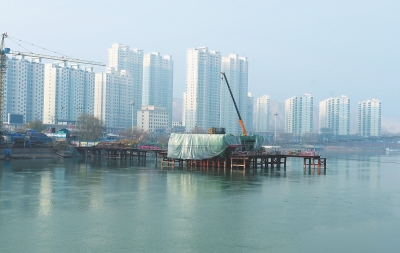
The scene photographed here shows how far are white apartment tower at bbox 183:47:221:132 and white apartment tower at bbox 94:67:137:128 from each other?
18.2 m

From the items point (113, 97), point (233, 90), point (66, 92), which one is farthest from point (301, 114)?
point (66, 92)

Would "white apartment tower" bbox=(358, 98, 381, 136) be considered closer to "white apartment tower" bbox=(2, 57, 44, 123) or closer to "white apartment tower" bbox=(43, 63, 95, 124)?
"white apartment tower" bbox=(43, 63, 95, 124)

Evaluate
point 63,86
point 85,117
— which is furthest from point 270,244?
point 63,86

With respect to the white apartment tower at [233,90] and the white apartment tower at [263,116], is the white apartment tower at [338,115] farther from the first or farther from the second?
the white apartment tower at [233,90]

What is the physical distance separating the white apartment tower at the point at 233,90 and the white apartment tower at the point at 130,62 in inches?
1099

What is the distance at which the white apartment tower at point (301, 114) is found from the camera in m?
179

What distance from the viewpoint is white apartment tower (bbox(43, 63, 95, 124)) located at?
117 meters

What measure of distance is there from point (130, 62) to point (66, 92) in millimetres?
34412

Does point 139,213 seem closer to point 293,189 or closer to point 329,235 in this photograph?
point 329,235

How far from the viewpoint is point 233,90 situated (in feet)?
463

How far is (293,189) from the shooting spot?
28.9 meters

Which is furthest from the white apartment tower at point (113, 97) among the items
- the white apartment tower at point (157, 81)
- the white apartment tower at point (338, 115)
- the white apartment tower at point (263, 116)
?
the white apartment tower at point (338, 115)

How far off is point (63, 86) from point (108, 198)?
102107 mm

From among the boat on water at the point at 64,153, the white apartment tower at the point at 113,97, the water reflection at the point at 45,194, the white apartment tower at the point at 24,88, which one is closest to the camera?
the water reflection at the point at 45,194
